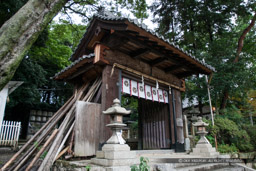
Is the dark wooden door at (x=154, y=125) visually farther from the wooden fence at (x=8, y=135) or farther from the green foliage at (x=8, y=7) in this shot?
the green foliage at (x=8, y=7)

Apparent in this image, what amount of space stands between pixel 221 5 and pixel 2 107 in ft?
55.2

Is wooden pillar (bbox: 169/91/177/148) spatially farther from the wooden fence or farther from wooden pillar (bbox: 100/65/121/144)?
the wooden fence

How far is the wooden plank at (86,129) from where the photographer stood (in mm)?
5066

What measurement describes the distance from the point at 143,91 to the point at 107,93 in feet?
6.12

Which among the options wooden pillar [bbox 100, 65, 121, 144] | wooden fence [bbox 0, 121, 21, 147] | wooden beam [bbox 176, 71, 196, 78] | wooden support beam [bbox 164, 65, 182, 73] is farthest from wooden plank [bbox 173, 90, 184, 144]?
wooden fence [bbox 0, 121, 21, 147]

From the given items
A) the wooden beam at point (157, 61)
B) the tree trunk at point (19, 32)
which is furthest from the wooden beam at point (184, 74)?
the tree trunk at point (19, 32)

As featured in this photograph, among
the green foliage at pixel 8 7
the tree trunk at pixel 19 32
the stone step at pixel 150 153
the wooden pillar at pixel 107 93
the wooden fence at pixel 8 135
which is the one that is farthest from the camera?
the wooden fence at pixel 8 135

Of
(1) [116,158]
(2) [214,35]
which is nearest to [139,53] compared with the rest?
(1) [116,158]

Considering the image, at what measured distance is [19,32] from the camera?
3047 mm

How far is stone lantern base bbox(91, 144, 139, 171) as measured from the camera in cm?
367

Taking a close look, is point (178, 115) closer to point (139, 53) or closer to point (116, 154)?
point (139, 53)

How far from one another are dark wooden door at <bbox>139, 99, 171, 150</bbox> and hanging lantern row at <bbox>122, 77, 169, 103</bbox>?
0.69 m

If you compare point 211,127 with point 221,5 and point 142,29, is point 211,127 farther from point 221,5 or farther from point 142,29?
point 221,5

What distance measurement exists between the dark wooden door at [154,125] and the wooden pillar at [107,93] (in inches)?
130
